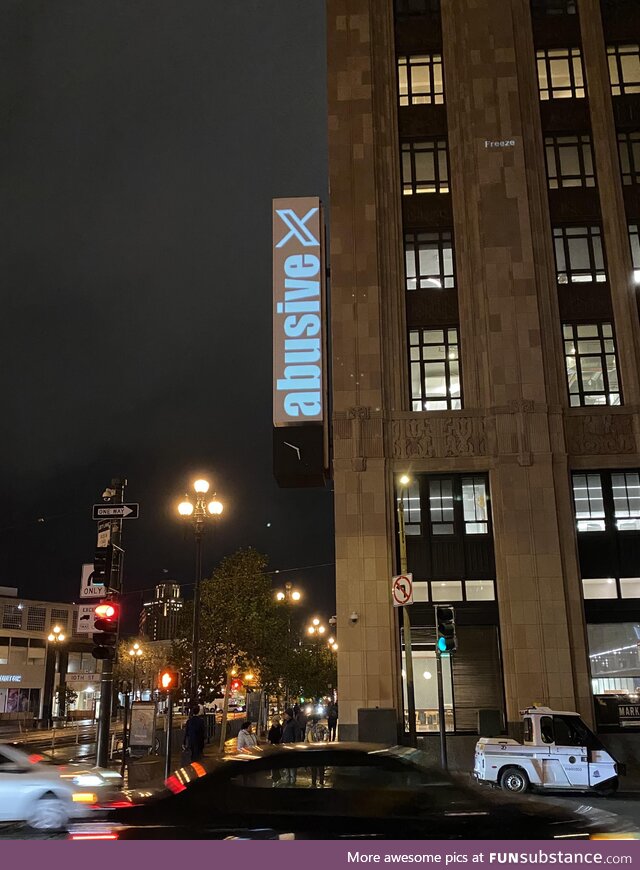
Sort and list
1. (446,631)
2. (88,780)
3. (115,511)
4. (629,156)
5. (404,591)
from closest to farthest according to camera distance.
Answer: (88,780), (446,631), (115,511), (404,591), (629,156)

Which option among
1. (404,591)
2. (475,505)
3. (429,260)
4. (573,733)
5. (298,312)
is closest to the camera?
(573,733)

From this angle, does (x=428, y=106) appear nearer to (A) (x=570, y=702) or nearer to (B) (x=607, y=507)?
(B) (x=607, y=507)

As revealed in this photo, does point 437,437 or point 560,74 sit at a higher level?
point 560,74

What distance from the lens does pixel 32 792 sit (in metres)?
13.6

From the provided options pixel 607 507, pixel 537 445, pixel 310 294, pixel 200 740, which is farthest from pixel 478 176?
pixel 200 740

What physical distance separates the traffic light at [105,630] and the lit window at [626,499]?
58.9ft

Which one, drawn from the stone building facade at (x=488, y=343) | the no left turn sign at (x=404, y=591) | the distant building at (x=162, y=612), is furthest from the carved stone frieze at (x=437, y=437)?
the distant building at (x=162, y=612)

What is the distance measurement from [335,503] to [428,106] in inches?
648

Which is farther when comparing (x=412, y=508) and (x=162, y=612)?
(x=162, y=612)

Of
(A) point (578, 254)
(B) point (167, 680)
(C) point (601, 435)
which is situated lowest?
(B) point (167, 680)

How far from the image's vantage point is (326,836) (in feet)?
22.7

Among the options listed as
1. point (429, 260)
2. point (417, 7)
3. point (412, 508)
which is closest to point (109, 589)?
point (412, 508)

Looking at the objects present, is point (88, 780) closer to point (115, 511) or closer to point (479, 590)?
point (115, 511)

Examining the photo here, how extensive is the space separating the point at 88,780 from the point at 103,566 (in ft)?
18.1
